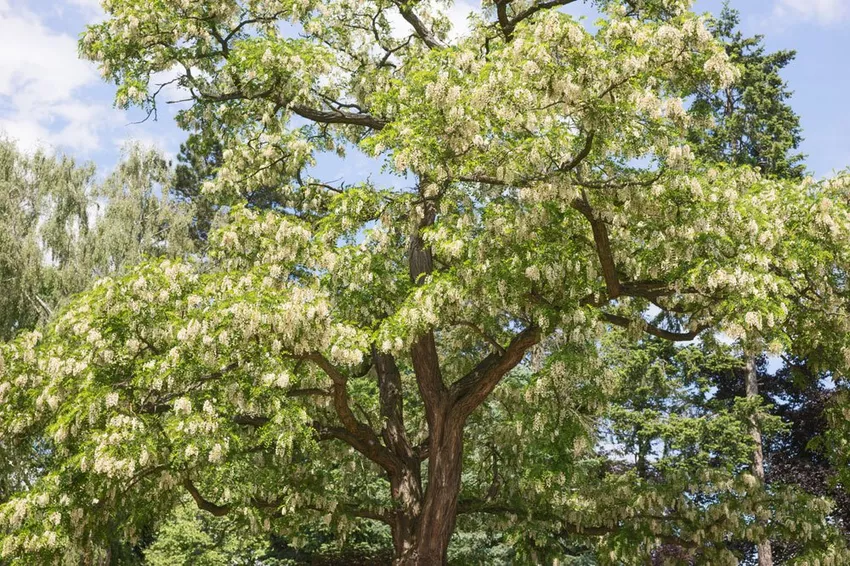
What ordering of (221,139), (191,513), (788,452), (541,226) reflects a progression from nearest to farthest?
1. (541,226)
2. (221,139)
3. (191,513)
4. (788,452)

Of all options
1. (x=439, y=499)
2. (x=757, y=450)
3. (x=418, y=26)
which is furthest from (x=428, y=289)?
(x=757, y=450)

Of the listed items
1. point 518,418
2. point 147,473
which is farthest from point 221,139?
point 518,418

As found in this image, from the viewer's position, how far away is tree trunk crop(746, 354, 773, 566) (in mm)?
20891

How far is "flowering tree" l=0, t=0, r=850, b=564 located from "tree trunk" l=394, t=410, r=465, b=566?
0.04 meters

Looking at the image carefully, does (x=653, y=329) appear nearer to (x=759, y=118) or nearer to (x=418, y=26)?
(x=418, y=26)

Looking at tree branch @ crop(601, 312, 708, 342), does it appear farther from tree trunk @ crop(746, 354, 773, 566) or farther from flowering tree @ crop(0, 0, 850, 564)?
tree trunk @ crop(746, 354, 773, 566)

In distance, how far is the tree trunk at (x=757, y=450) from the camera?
20.9 meters

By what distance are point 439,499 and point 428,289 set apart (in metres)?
3.04

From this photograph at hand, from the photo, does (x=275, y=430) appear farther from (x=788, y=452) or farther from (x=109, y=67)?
(x=788, y=452)

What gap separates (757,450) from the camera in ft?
73.7

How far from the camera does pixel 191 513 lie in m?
19.2

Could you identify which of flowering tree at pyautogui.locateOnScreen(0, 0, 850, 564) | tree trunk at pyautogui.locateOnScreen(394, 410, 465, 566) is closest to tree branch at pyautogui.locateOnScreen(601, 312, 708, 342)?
flowering tree at pyautogui.locateOnScreen(0, 0, 850, 564)

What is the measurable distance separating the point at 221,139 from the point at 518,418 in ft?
20.8

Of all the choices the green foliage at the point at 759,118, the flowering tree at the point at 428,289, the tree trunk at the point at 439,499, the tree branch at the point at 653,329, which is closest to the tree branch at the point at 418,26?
the flowering tree at the point at 428,289
